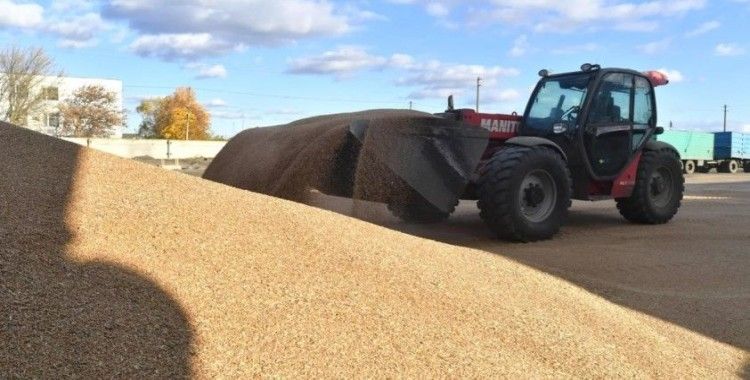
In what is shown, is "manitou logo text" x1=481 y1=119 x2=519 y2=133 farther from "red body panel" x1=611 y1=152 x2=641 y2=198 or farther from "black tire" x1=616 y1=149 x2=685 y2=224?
"black tire" x1=616 y1=149 x2=685 y2=224

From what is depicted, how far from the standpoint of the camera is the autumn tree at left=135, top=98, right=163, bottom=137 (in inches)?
2493

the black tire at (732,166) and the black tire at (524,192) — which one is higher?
the black tire at (732,166)

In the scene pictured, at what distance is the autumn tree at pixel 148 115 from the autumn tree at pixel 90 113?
10.6 meters

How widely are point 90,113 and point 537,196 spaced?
4925 centimetres

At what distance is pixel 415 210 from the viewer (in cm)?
719

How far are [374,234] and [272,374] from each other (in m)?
1.96

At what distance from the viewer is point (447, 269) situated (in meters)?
4.09

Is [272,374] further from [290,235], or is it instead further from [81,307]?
[290,235]

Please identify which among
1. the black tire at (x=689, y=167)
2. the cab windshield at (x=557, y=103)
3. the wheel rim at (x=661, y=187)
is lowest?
the wheel rim at (x=661, y=187)

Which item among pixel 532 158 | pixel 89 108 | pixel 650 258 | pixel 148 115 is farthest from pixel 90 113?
pixel 650 258

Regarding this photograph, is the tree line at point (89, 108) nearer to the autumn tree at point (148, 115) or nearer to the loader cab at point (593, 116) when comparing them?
the autumn tree at point (148, 115)

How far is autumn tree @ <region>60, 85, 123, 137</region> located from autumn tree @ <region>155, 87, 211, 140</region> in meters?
7.70

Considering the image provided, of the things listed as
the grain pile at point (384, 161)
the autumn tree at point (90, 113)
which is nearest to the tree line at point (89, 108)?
the autumn tree at point (90, 113)

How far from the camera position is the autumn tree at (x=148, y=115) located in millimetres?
63312
